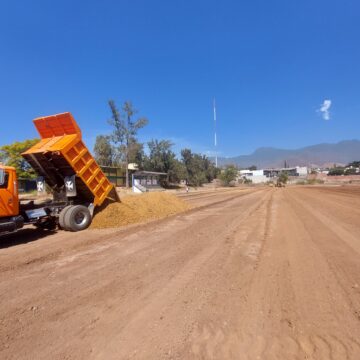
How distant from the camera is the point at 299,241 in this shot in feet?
26.6

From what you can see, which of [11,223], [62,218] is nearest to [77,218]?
[62,218]

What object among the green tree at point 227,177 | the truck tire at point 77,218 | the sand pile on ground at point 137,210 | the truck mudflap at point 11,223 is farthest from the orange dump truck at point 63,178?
the green tree at point 227,177

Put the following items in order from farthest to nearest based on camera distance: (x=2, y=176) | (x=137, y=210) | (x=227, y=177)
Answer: (x=227, y=177), (x=137, y=210), (x=2, y=176)

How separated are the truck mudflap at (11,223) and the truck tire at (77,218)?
1.65 metres

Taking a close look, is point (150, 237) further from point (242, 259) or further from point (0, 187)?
point (0, 187)

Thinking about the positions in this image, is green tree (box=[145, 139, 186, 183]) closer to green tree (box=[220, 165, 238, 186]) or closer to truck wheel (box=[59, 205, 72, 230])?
green tree (box=[220, 165, 238, 186])

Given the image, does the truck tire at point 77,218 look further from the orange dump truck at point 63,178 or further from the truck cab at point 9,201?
the truck cab at point 9,201

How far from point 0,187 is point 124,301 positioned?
5711mm

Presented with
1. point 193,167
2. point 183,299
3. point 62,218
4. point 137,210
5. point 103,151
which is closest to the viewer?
point 183,299

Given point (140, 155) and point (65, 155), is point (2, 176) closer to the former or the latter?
point (65, 155)

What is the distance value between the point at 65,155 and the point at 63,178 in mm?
1353

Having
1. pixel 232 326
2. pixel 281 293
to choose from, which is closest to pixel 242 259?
pixel 281 293

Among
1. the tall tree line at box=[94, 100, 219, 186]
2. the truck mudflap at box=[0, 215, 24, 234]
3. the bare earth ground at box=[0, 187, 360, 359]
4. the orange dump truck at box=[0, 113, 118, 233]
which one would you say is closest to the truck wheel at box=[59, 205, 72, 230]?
the orange dump truck at box=[0, 113, 118, 233]

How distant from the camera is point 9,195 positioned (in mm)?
8461
